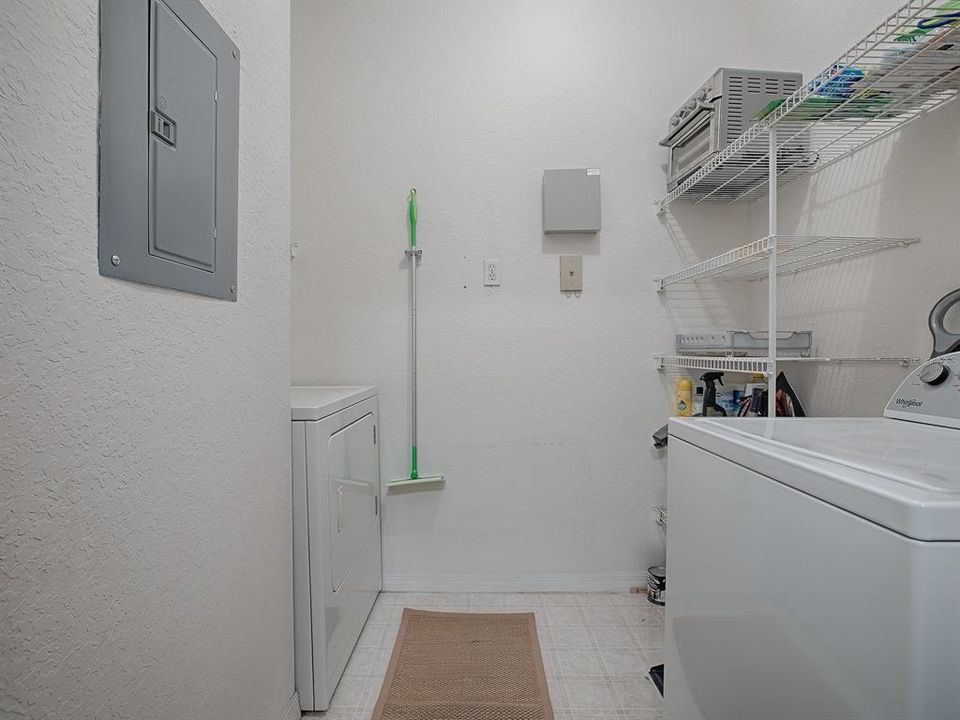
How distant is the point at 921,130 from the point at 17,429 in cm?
194

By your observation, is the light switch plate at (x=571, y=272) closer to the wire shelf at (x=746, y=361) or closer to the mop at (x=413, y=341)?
the wire shelf at (x=746, y=361)

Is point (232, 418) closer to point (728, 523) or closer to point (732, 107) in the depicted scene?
point (728, 523)

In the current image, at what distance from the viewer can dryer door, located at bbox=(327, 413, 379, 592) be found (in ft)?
4.64

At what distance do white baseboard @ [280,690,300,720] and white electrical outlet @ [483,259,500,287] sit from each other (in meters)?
1.49

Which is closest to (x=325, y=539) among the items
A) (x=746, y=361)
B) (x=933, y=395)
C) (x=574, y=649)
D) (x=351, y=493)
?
(x=351, y=493)

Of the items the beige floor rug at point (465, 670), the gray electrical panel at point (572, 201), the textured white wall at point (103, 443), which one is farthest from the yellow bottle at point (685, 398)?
the textured white wall at point (103, 443)

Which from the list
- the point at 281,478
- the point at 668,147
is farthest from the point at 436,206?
the point at 281,478

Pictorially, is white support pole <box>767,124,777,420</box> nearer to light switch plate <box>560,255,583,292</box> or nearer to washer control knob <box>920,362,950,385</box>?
washer control knob <box>920,362,950,385</box>

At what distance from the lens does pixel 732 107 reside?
1594 millimetres

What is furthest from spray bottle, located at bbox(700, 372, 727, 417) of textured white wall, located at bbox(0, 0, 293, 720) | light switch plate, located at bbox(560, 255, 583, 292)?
A: textured white wall, located at bbox(0, 0, 293, 720)

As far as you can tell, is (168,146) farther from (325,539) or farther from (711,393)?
(711,393)

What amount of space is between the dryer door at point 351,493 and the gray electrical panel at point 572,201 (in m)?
1.06

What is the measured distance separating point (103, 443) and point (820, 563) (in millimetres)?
893

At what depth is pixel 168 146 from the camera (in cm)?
75
